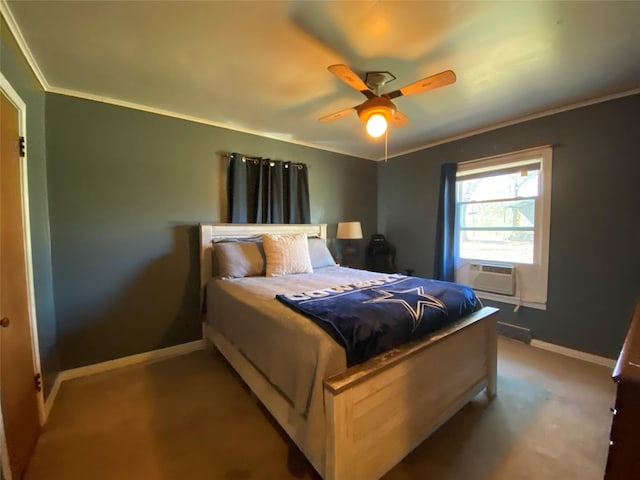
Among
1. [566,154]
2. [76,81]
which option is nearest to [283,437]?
[76,81]

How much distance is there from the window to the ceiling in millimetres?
646

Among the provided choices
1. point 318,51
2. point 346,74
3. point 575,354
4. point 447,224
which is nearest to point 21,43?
point 318,51

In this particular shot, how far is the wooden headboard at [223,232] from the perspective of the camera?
2.81 meters

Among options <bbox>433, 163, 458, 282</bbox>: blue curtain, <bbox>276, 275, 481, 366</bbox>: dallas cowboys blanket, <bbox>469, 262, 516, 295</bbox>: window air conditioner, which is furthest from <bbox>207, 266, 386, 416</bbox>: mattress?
<bbox>469, 262, 516, 295</bbox>: window air conditioner

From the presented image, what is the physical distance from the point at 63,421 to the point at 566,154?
4.64 metres

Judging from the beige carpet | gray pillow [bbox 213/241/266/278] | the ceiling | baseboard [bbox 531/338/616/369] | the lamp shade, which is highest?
the ceiling

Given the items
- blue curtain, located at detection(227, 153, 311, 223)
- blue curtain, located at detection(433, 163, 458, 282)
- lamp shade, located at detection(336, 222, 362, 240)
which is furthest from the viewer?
lamp shade, located at detection(336, 222, 362, 240)

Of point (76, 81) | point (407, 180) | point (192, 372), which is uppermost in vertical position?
point (76, 81)

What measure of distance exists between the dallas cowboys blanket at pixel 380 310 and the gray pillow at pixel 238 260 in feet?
3.20

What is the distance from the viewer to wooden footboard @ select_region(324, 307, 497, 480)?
118cm

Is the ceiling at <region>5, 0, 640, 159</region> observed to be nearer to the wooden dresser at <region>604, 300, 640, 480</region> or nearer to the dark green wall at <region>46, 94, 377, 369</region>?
the dark green wall at <region>46, 94, 377, 369</region>

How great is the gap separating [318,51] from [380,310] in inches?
65.5

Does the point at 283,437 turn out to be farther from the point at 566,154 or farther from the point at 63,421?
the point at 566,154

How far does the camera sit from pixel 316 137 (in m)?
3.46
